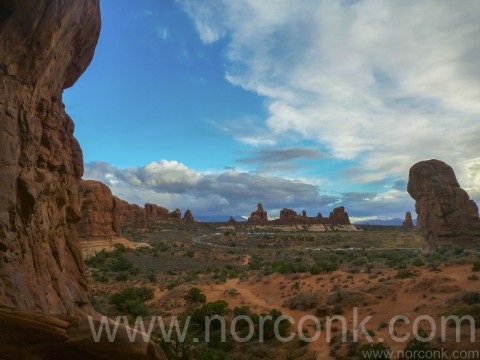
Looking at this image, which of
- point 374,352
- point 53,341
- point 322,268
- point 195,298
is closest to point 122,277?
point 195,298

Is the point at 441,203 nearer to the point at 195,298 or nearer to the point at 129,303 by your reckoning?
the point at 195,298

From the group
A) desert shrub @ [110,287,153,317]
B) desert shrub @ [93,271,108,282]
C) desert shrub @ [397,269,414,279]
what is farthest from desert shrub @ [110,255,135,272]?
desert shrub @ [397,269,414,279]

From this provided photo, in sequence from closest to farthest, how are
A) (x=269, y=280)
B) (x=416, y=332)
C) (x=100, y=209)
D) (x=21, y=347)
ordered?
Result: (x=21, y=347) → (x=416, y=332) → (x=269, y=280) → (x=100, y=209)

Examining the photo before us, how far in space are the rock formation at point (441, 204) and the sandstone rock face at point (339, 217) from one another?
77.8 m

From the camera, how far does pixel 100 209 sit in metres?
43.4

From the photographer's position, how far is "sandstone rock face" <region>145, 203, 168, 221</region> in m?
113

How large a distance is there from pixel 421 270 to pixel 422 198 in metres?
20.7

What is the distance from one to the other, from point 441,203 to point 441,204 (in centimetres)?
11

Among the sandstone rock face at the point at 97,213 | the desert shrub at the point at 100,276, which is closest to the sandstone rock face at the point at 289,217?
the sandstone rock face at the point at 97,213

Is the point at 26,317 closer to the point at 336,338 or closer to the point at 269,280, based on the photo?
the point at 336,338

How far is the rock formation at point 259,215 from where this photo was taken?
124688 mm

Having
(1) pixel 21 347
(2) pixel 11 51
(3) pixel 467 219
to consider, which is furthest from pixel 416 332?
(3) pixel 467 219

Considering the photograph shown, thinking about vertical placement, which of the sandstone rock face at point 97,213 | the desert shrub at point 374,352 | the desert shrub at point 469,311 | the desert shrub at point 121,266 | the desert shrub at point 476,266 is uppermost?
the sandstone rock face at point 97,213

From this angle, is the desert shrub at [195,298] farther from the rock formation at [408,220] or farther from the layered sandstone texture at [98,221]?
the rock formation at [408,220]
